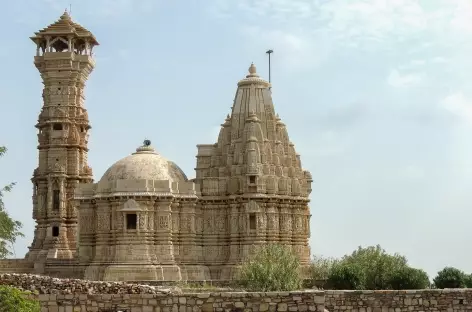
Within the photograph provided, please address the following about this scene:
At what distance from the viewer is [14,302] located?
Answer: 17312 mm

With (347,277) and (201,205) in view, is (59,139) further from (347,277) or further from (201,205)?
(347,277)

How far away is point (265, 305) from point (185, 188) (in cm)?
3241

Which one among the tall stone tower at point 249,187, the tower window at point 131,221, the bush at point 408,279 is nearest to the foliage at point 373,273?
the bush at point 408,279

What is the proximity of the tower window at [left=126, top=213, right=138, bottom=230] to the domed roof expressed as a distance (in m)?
2.18

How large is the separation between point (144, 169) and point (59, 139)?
9.31 metres

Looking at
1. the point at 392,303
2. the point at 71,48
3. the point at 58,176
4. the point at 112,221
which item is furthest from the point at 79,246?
the point at 392,303

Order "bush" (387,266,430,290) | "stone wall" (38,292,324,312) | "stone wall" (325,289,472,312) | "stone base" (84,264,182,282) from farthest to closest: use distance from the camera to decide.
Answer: "stone base" (84,264,182,282)
"bush" (387,266,430,290)
"stone wall" (325,289,472,312)
"stone wall" (38,292,324,312)

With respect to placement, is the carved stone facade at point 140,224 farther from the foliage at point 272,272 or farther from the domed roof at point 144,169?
the foliage at point 272,272

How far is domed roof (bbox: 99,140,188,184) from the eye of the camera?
49.8 metres

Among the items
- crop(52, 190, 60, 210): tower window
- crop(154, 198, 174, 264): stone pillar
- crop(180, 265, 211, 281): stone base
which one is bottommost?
crop(180, 265, 211, 281): stone base

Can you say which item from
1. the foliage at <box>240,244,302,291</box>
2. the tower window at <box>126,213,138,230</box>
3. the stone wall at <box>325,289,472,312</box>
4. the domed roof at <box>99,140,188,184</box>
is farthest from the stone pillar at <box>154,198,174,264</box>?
the stone wall at <box>325,289,472,312</box>

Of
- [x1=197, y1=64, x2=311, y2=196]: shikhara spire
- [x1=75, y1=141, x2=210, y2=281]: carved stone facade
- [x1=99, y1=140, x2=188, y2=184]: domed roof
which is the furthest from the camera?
[x1=197, y1=64, x2=311, y2=196]: shikhara spire

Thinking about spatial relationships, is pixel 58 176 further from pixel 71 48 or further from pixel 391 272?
pixel 391 272

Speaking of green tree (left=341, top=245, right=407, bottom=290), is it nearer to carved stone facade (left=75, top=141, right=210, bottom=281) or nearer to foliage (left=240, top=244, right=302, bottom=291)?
foliage (left=240, top=244, right=302, bottom=291)
